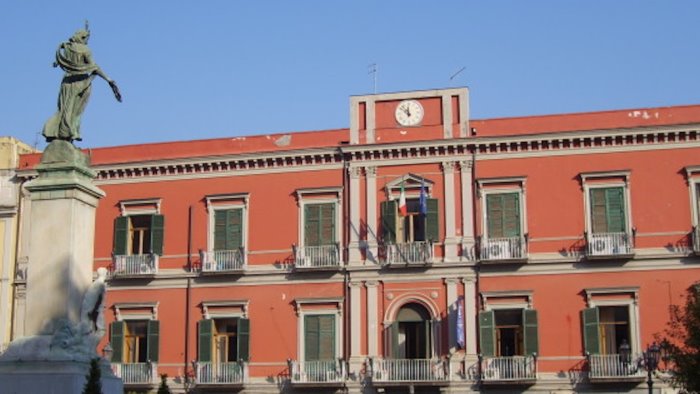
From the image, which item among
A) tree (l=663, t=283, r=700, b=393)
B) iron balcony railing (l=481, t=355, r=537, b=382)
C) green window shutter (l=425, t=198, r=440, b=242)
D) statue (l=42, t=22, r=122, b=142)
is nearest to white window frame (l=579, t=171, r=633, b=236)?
iron balcony railing (l=481, t=355, r=537, b=382)

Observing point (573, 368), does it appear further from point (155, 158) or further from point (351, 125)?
point (155, 158)

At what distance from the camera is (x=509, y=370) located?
3105 cm

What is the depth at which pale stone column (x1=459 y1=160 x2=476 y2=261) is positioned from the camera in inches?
1278

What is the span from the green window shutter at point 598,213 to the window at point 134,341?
46.7 feet

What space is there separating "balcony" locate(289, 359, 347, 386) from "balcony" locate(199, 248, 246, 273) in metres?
3.75

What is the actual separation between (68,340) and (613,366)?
61.4 feet

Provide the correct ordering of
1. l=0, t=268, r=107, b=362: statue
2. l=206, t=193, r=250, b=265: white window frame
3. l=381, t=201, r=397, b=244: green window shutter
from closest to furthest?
l=0, t=268, r=107, b=362: statue, l=381, t=201, r=397, b=244: green window shutter, l=206, t=193, r=250, b=265: white window frame

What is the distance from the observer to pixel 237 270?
33.7m

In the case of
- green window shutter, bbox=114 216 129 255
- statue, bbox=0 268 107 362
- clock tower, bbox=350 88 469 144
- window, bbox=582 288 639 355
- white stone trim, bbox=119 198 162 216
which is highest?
clock tower, bbox=350 88 469 144

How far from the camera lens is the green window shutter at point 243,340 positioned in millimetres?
33438

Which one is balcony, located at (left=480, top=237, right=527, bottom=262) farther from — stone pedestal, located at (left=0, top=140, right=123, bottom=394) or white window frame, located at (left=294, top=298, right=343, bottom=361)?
stone pedestal, located at (left=0, top=140, right=123, bottom=394)

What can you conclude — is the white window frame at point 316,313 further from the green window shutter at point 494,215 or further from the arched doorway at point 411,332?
the green window shutter at point 494,215

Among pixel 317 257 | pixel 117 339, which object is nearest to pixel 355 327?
pixel 317 257

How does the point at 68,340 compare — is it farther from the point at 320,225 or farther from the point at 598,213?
the point at 598,213
